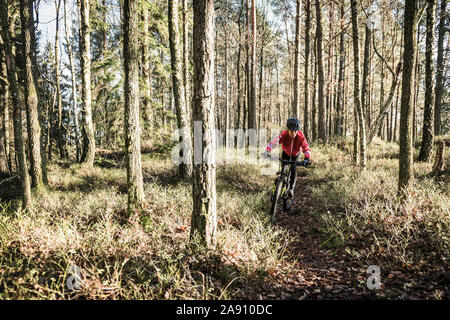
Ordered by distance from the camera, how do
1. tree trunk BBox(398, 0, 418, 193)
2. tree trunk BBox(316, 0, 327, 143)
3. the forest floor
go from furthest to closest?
tree trunk BBox(316, 0, 327, 143) < tree trunk BBox(398, 0, 418, 193) < the forest floor

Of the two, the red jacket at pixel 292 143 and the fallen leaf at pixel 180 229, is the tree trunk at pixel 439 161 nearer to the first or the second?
the red jacket at pixel 292 143

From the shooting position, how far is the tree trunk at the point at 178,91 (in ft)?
28.7

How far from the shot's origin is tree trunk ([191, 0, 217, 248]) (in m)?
3.47

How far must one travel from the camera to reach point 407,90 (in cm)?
509

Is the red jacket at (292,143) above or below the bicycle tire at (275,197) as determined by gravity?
above

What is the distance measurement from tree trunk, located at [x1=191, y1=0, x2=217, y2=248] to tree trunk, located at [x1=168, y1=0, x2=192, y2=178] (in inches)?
215

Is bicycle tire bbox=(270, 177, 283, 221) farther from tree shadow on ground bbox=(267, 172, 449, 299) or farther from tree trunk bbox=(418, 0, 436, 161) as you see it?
tree trunk bbox=(418, 0, 436, 161)

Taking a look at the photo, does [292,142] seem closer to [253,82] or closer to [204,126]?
[204,126]

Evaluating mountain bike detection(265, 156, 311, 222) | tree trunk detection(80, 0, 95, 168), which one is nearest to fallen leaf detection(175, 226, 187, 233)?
mountain bike detection(265, 156, 311, 222)

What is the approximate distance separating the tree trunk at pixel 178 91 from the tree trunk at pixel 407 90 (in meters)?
6.65

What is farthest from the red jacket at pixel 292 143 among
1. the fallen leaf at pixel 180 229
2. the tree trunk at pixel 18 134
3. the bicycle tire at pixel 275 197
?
the tree trunk at pixel 18 134

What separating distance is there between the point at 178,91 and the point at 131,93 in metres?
4.06
